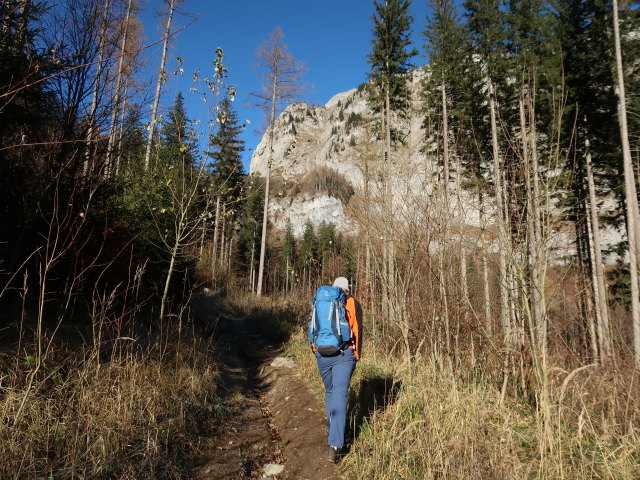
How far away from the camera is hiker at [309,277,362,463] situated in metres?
3.31

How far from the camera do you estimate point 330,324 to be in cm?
341

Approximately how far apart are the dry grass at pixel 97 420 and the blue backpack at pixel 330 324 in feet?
5.69

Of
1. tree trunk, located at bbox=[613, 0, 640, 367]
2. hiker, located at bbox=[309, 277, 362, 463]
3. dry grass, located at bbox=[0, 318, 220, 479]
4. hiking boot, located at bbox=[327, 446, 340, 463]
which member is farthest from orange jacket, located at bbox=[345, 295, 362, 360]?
tree trunk, located at bbox=[613, 0, 640, 367]

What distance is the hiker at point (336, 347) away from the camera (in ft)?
10.9

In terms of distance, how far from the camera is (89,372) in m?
3.58

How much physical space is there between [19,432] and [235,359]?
213 inches

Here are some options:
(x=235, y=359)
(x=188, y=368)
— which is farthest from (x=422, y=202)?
(x=235, y=359)

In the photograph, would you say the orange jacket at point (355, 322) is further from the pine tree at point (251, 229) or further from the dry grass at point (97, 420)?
the pine tree at point (251, 229)

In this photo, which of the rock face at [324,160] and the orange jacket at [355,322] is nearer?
the orange jacket at [355,322]

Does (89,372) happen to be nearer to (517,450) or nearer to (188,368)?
(188,368)

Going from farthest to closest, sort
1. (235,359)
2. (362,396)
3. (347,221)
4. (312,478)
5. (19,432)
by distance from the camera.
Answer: (235,359) < (347,221) < (362,396) < (312,478) < (19,432)

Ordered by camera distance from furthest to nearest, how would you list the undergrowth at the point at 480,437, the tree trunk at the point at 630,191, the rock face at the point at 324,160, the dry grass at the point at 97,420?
the tree trunk at the point at 630,191
the rock face at the point at 324,160
the dry grass at the point at 97,420
the undergrowth at the point at 480,437

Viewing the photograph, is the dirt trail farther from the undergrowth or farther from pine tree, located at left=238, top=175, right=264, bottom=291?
pine tree, located at left=238, top=175, right=264, bottom=291

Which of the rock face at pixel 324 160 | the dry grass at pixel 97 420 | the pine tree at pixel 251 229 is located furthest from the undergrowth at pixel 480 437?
the pine tree at pixel 251 229
